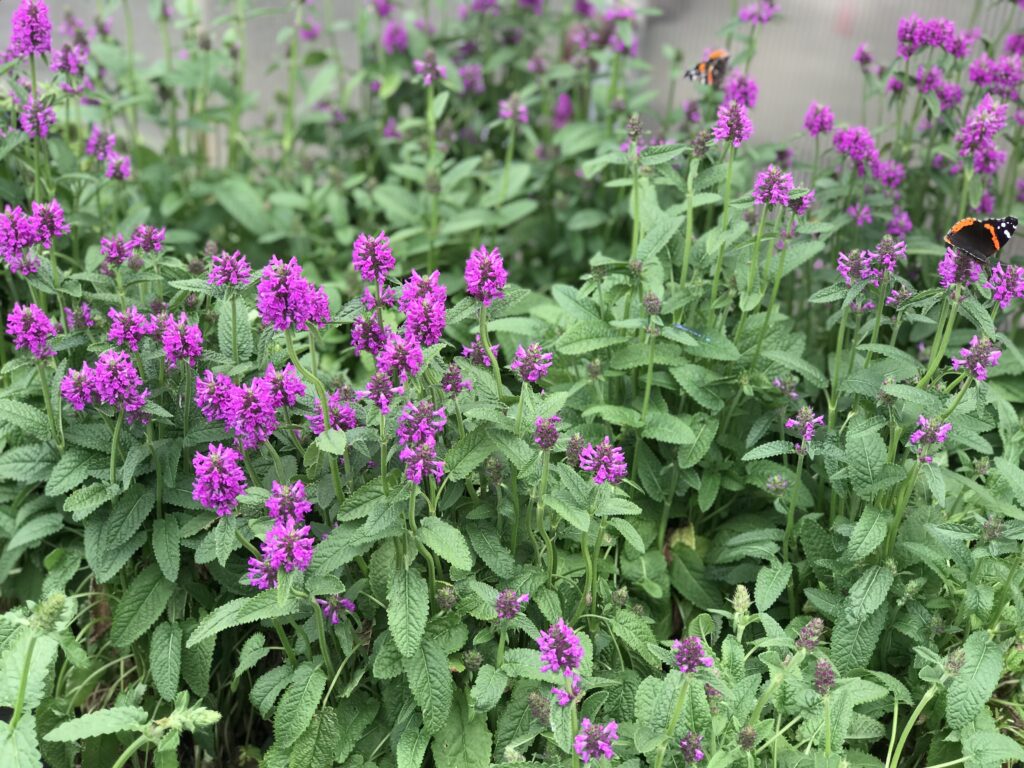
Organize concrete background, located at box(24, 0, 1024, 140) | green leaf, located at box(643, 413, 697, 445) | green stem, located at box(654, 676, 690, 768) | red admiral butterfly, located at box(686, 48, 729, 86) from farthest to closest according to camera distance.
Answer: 1. concrete background, located at box(24, 0, 1024, 140)
2. red admiral butterfly, located at box(686, 48, 729, 86)
3. green leaf, located at box(643, 413, 697, 445)
4. green stem, located at box(654, 676, 690, 768)

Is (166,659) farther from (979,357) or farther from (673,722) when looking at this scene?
(979,357)

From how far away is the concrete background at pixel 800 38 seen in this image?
4.20 metres

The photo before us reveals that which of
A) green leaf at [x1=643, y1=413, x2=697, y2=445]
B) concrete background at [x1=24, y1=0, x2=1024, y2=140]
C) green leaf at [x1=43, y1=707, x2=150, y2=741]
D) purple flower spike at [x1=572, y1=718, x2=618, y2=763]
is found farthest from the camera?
concrete background at [x1=24, y1=0, x2=1024, y2=140]

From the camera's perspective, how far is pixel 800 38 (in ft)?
15.2

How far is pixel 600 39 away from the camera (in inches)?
187

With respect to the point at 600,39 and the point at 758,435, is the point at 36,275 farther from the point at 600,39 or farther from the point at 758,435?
the point at 600,39

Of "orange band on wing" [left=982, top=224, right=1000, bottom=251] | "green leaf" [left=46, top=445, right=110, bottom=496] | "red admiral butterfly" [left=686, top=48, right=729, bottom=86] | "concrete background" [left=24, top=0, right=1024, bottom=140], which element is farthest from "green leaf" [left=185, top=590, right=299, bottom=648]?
"concrete background" [left=24, top=0, right=1024, bottom=140]

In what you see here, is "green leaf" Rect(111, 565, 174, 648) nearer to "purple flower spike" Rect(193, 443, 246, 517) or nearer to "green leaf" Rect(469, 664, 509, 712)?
"purple flower spike" Rect(193, 443, 246, 517)

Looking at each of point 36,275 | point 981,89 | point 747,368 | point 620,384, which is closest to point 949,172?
point 981,89

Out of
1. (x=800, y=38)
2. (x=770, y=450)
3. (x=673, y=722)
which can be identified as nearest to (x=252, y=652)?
(x=673, y=722)

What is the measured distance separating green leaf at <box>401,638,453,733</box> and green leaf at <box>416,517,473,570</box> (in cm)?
22

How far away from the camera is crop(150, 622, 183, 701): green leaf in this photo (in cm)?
225

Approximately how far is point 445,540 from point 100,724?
2.44 ft

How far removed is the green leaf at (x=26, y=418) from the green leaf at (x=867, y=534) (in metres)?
1.82
